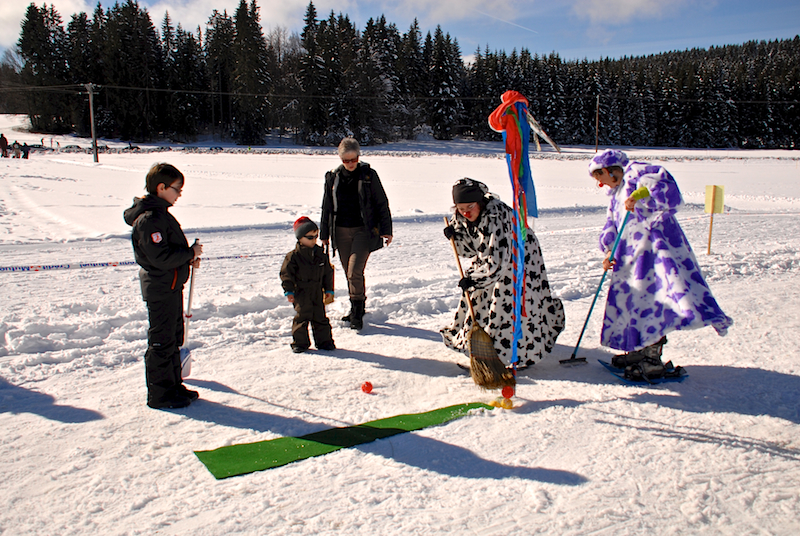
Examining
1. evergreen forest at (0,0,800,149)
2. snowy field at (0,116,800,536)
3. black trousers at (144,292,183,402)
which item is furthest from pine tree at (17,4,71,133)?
black trousers at (144,292,183,402)

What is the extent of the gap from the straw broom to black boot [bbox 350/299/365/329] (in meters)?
1.56

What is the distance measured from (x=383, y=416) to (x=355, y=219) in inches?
88.0

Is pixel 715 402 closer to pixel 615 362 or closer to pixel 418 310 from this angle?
pixel 615 362

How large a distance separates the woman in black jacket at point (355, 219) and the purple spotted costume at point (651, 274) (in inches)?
81.2

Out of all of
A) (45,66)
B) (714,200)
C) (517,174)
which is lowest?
(714,200)

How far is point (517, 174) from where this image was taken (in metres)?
3.82

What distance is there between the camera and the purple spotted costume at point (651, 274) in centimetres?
365

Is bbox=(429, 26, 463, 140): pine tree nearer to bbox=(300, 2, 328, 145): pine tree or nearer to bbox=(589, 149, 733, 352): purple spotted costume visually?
bbox=(300, 2, 328, 145): pine tree

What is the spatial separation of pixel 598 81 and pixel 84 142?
62.2 metres

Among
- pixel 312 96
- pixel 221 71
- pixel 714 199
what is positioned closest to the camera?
pixel 714 199

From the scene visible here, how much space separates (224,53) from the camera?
64125mm

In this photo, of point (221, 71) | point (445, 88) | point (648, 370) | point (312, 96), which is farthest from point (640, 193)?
point (221, 71)

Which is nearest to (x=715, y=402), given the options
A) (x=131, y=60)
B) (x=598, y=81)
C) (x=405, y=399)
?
(x=405, y=399)

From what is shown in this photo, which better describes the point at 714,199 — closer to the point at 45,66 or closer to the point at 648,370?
the point at 648,370
